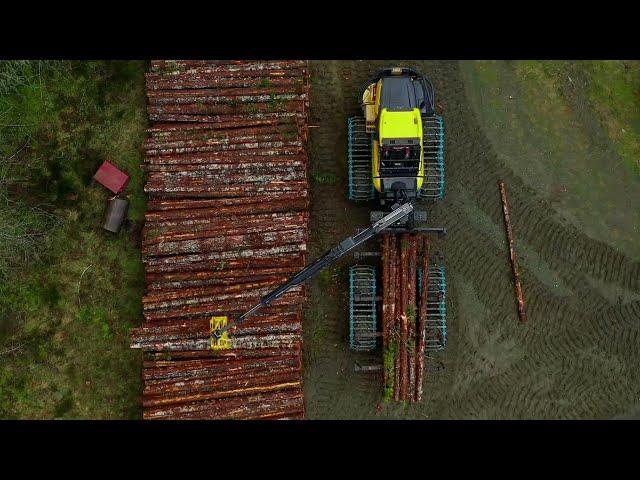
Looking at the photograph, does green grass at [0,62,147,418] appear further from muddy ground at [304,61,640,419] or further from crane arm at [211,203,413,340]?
muddy ground at [304,61,640,419]

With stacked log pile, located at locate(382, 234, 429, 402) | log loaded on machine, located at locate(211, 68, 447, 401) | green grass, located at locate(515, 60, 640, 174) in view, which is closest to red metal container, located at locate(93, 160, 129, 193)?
log loaded on machine, located at locate(211, 68, 447, 401)

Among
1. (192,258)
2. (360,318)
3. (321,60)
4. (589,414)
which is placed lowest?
(589,414)

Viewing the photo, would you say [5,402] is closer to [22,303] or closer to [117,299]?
[22,303]

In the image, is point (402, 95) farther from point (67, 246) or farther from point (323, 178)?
point (67, 246)

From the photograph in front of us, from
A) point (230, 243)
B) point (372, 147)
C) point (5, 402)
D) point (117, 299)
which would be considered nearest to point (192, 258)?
point (230, 243)

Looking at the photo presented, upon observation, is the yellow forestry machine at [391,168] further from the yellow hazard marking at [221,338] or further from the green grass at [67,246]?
the green grass at [67,246]

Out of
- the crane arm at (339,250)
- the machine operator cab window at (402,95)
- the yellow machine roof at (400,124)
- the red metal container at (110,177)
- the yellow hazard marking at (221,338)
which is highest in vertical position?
the machine operator cab window at (402,95)

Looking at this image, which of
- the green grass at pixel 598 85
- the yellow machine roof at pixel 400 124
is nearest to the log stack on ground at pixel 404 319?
the yellow machine roof at pixel 400 124
